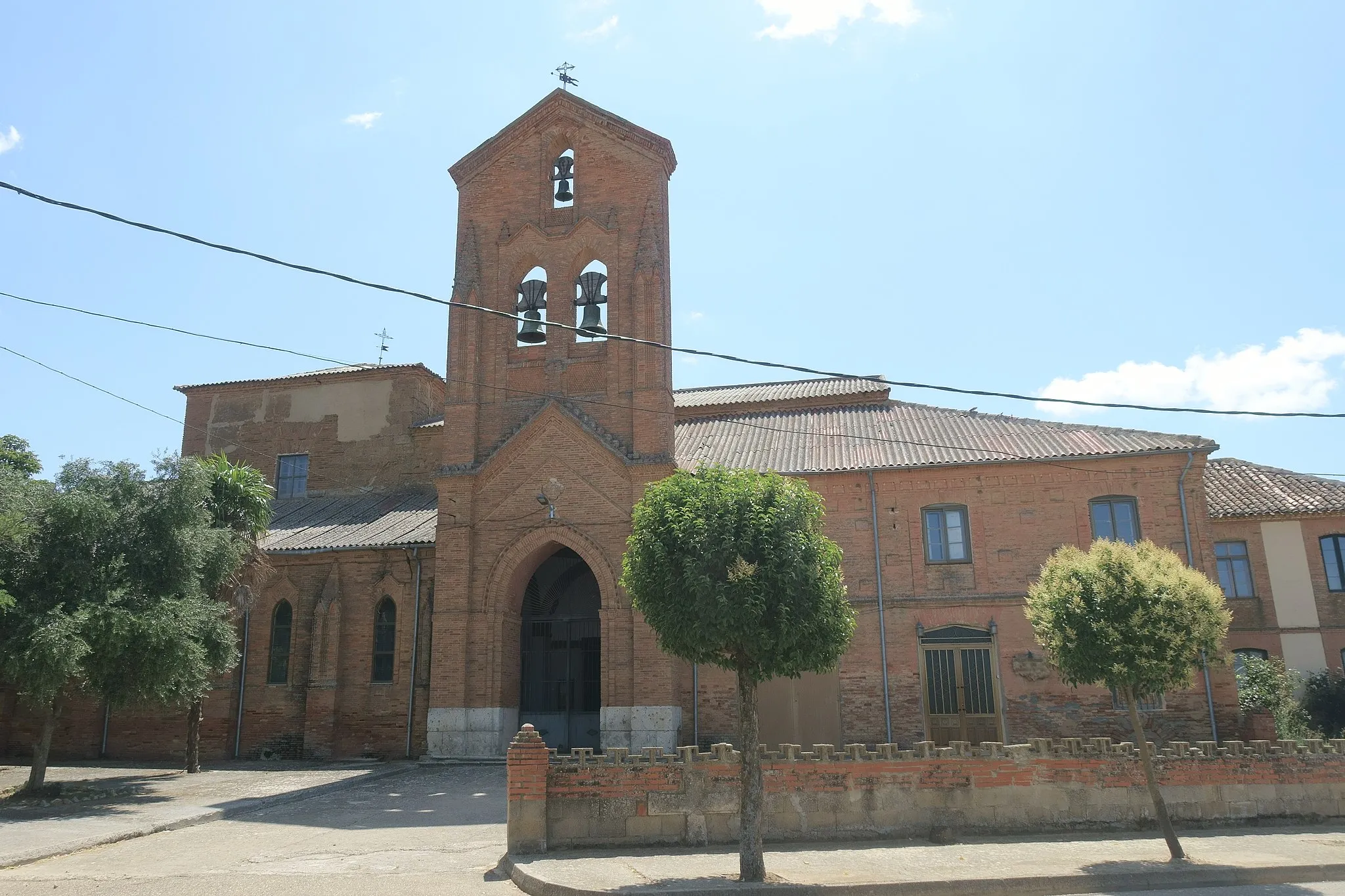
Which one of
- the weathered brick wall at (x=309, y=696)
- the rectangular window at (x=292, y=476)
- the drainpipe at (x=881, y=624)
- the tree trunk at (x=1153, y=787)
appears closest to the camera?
the tree trunk at (x=1153, y=787)

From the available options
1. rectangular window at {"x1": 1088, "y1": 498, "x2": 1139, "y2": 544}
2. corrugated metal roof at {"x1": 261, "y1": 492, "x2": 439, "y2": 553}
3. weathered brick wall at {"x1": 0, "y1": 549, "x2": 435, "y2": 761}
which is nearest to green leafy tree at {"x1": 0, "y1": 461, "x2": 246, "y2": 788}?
weathered brick wall at {"x1": 0, "y1": 549, "x2": 435, "y2": 761}

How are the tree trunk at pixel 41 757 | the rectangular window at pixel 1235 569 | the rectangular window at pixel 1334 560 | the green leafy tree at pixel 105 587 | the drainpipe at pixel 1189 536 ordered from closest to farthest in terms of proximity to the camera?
the green leafy tree at pixel 105 587 < the tree trunk at pixel 41 757 < the drainpipe at pixel 1189 536 < the rectangular window at pixel 1334 560 < the rectangular window at pixel 1235 569

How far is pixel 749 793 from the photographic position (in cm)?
1062

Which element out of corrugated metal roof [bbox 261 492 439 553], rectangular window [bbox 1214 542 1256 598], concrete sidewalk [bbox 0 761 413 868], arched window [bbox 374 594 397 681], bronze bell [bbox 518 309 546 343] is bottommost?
concrete sidewalk [bbox 0 761 413 868]

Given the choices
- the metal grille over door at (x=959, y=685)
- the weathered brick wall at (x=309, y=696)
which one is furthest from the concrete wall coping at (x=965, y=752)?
the weathered brick wall at (x=309, y=696)

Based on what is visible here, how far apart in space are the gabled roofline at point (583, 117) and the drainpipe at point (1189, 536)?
47.6 ft

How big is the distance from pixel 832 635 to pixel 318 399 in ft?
86.5

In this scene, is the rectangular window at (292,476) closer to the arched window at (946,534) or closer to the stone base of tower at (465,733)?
the stone base of tower at (465,733)

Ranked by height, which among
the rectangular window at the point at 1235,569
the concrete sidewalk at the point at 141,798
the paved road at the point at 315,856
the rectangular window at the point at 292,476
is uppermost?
the rectangular window at the point at 292,476

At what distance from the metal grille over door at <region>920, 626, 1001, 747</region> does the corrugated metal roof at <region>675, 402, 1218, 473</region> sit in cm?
409

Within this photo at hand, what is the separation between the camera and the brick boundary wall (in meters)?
12.0

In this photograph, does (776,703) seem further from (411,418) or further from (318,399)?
(318,399)

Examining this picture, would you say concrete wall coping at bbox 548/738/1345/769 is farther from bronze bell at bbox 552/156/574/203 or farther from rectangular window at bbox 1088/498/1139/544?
bronze bell at bbox 552/156/574/203

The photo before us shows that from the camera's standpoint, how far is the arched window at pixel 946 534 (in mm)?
22562
